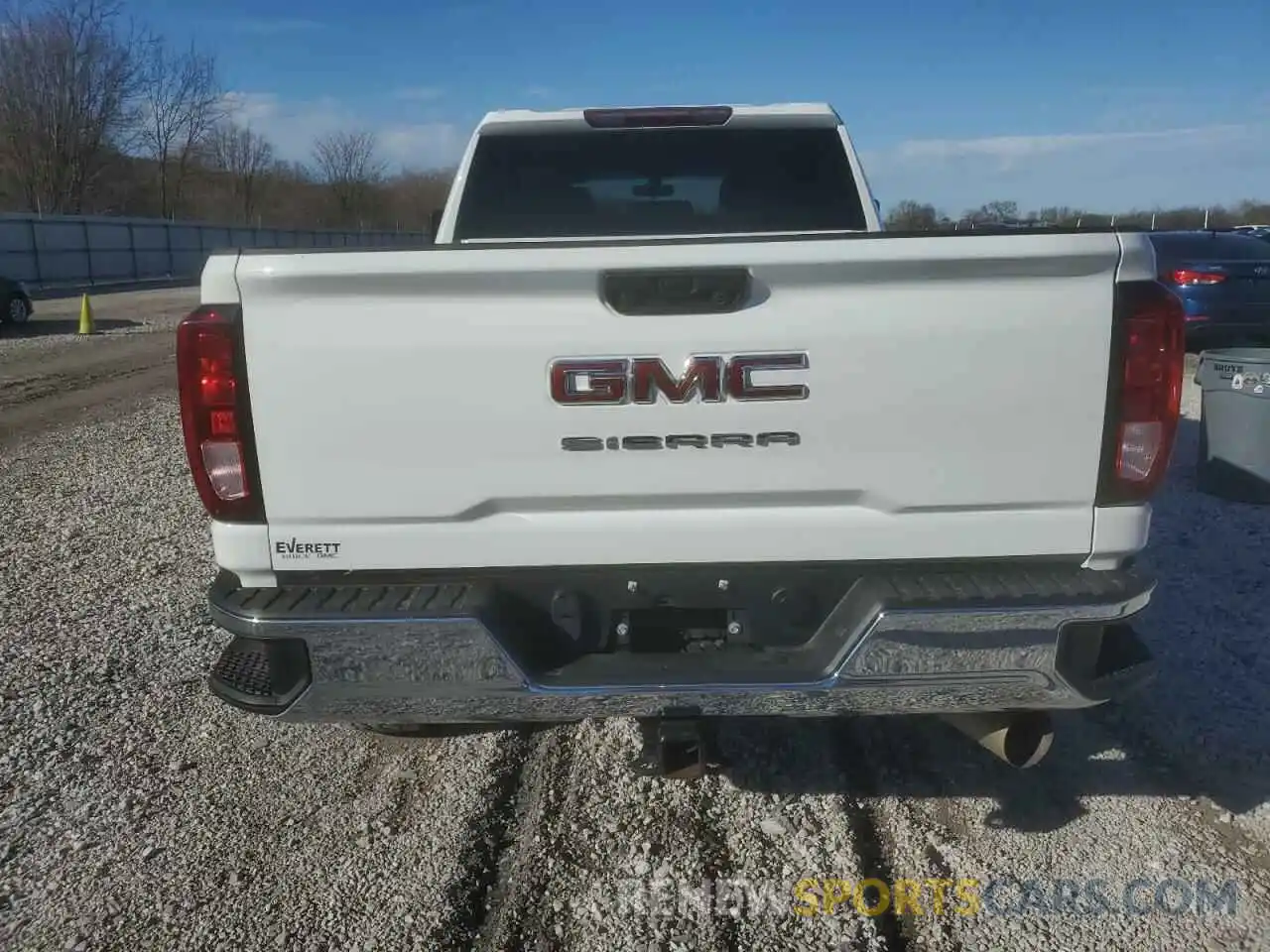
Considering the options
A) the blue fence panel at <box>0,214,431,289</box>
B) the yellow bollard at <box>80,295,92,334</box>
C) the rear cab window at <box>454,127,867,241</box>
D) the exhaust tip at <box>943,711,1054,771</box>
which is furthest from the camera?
the blue fence panel at <box>0,214,431,289</box>

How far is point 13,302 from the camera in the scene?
19547mm

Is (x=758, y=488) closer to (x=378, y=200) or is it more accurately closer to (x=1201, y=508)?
(x=1201, y=508)

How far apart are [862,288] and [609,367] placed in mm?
640

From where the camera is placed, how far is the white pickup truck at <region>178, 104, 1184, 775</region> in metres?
2.60

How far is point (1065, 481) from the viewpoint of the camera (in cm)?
267

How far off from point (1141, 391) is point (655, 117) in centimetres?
265

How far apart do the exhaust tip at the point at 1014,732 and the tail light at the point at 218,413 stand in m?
2.06

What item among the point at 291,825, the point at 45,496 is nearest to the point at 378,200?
the point at 45,496

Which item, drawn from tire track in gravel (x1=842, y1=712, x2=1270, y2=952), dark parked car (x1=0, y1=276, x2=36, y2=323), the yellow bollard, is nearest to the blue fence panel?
the yellow bollard

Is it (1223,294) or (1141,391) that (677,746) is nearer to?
(1141,391)

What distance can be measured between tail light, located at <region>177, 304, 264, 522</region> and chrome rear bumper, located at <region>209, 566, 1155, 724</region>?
0.26 m

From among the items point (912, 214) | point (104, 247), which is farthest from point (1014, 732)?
point (104, 247)

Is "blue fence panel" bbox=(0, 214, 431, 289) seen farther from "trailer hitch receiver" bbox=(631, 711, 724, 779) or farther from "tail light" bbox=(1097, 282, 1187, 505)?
"tail light" bbox=(1097, 282, 1187, 505)

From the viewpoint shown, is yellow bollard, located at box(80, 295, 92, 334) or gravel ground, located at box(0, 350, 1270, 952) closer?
gravel ground, located at box(0, 350, 1270, 952)
